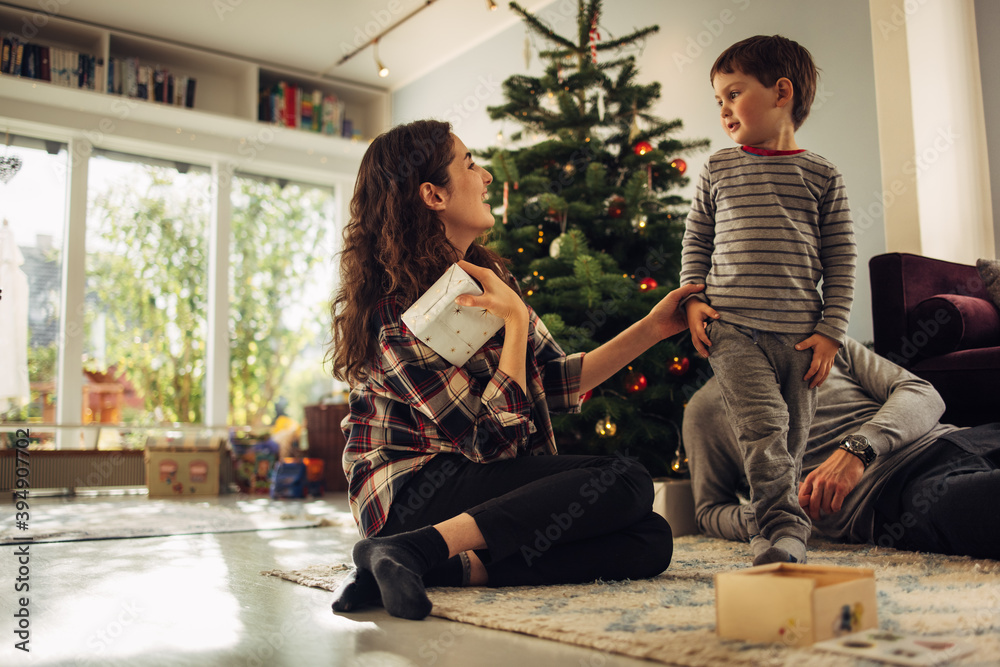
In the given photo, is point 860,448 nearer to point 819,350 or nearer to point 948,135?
point 819,350

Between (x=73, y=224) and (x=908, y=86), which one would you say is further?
(x=73, y=224)

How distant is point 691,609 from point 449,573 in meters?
0.39

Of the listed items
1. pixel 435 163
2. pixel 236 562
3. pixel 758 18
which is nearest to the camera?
pixel 435 163

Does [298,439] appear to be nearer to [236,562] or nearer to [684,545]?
[236,562]

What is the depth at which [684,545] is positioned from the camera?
178 centimetres

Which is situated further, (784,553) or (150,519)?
(150,519)

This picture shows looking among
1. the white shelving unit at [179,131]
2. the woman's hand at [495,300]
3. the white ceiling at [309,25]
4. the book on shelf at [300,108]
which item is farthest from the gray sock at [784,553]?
the book on shelf at [300,108]

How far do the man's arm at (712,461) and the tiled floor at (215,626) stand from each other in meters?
0.87

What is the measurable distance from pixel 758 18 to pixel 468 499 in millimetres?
2650

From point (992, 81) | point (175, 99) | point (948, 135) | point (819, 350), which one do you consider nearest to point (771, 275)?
point (819, 350)

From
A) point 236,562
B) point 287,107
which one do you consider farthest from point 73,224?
point 236,562

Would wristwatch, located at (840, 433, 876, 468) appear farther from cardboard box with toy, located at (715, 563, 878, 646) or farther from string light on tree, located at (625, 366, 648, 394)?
string light on tree, located at (625, 366, 648, 394)

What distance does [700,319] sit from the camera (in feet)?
4.88

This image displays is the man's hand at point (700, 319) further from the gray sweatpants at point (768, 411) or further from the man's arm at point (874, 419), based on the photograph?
the man's arm at point (874, 419)
